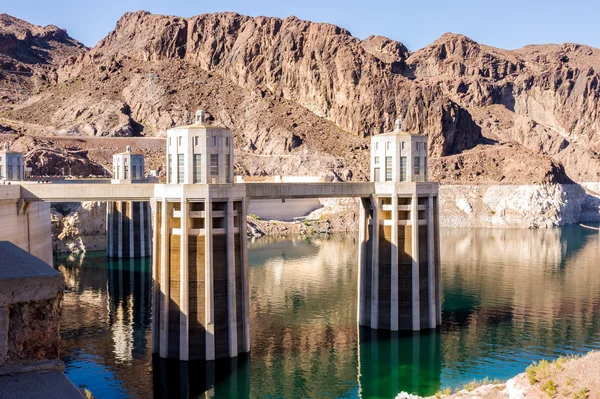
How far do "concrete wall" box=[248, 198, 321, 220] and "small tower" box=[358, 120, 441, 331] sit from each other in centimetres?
7285

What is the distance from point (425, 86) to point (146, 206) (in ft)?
325

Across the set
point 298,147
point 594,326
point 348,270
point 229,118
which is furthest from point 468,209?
point 594,326

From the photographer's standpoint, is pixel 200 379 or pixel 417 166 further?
pixel 417 166

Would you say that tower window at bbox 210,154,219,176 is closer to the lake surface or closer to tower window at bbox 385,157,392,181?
the lake surface

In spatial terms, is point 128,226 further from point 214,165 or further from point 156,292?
point 214,165

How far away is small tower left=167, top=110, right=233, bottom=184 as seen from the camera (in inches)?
1319

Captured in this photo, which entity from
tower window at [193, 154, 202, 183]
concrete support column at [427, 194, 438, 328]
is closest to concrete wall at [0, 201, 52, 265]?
tower window at [193, 154, 202, 183]

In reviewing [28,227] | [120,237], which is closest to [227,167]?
[28,227]

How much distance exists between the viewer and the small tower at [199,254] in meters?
32.5

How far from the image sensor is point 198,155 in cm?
3366

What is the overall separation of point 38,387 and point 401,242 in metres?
33.0

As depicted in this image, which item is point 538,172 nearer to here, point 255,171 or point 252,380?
point 255,171

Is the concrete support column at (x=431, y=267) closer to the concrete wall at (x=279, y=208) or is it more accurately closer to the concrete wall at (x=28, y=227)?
the concrete wall at (x=28, y=227)

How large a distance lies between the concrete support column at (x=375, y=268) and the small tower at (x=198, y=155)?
10045 millimetres
